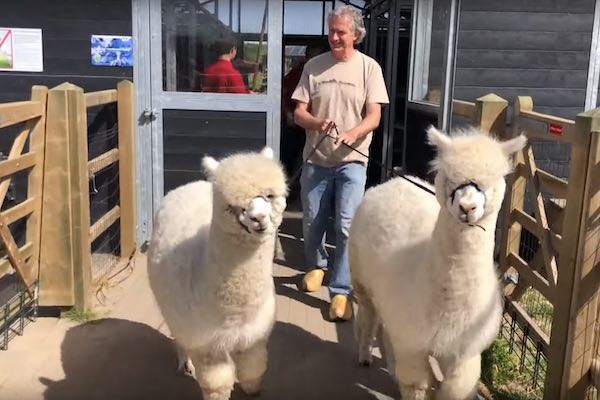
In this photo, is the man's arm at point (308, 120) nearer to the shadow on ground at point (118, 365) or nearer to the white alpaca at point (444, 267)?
the white alpaca at point (444, 267)

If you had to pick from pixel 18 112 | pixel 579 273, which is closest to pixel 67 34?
pixel 18 112

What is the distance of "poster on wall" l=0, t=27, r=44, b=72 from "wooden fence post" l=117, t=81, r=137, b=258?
106 cm

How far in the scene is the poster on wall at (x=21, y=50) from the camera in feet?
21.4

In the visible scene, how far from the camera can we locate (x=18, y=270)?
14.9 feet

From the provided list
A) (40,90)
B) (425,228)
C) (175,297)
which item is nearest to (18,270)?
(40,90)

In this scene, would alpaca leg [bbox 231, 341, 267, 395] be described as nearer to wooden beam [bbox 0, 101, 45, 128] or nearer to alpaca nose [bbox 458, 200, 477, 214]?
alpaca nose [bbox 458, 200, 477, 214]

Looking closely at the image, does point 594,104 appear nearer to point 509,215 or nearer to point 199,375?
point 509,215

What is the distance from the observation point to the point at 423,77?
730 cm

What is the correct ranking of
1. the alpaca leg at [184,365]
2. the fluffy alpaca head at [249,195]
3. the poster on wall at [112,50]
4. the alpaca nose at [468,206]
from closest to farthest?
1. the alpaca nose at [468,206]
2. the fluffy alpaca head at [249,195]
3. the alpaca leg at [184,365]
4. the poster on wall at [112,50]

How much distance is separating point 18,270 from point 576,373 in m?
3.52

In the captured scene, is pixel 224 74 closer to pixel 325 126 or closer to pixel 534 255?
pixel 325 126

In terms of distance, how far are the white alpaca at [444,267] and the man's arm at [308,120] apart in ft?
4.00

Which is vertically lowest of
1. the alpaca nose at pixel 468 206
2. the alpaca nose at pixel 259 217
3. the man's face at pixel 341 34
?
the alpaca nose at pixel 259 217

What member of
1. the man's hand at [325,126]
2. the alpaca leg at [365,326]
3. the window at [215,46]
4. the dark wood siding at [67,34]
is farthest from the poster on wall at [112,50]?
the alpaca leg at [365,326]
